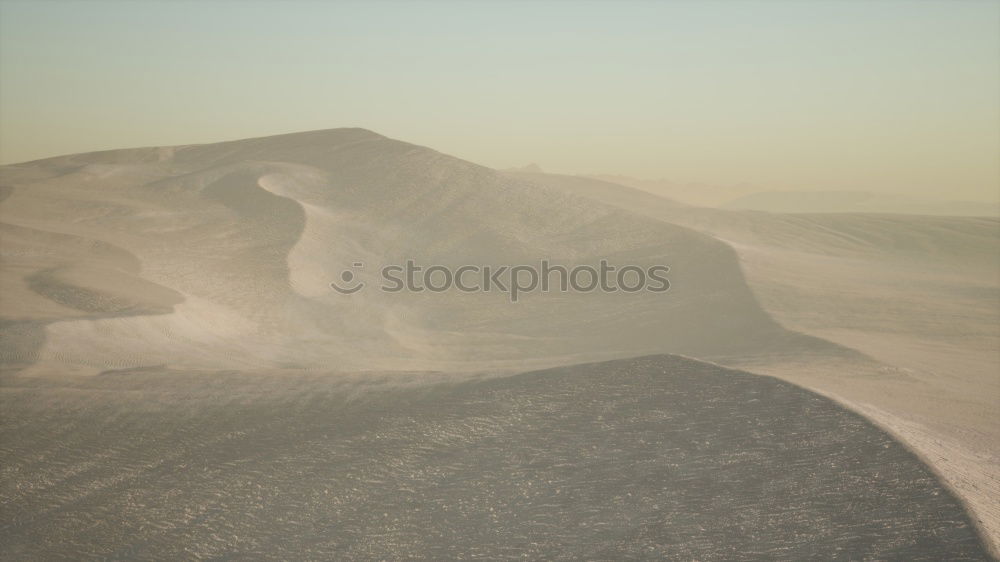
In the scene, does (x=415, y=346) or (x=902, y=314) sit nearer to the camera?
(x=415, y=346)

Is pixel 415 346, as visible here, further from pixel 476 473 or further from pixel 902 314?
pixel 902 314

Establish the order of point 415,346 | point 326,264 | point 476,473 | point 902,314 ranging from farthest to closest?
point 326,264
point 902,314
point 415,346
point 476,473

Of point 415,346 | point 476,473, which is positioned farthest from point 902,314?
point 476,473

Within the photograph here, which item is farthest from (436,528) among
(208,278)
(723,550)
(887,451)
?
(208,278)

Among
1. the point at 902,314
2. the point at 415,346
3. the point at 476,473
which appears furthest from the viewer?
the point at 902,314

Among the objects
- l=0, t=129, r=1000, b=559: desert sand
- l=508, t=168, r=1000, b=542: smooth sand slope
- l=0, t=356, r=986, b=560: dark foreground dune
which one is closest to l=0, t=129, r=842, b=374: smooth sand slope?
l=0, t=129, r=1000, b=559: desert sand

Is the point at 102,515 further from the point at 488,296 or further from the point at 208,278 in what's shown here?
the point at 488,296

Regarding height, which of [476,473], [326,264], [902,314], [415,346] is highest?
[326,264]
